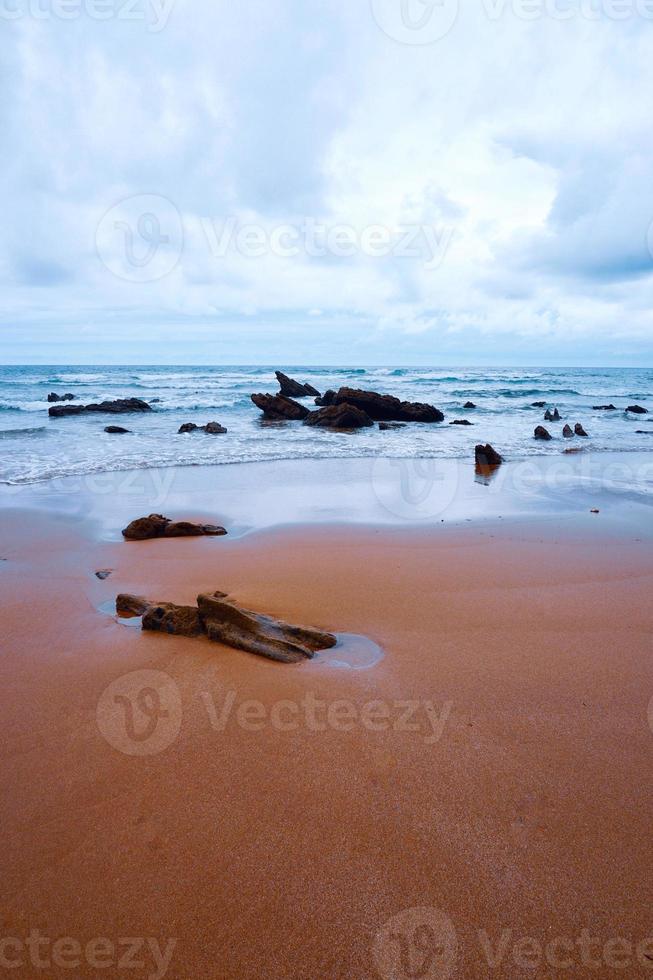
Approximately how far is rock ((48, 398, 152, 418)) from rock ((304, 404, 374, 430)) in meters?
9.40

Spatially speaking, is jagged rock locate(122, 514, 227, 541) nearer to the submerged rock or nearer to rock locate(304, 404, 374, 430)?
the submerged rock

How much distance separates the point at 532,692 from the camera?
309 cm

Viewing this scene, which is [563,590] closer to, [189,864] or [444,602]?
[444,602]

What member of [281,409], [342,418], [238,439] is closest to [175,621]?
[238,439]

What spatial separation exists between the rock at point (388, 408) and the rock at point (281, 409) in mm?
1963

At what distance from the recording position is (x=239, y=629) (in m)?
3.73

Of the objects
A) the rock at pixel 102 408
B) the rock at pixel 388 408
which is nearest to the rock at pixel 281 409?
the rock at pixel 388 408

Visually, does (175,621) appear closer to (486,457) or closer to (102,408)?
(486,457)

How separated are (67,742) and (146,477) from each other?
8.19 m

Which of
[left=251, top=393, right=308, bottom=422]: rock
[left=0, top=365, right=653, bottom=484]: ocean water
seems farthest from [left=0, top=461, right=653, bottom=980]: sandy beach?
[left=251, top=393, right=308, bottom=422]: rock

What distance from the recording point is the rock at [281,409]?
23672 mm

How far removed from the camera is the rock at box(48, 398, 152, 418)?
23.1 m

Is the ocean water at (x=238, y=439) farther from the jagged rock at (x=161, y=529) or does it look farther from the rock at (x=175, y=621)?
the rock at (x=175, y=621)

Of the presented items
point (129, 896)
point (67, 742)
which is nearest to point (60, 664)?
point (67, 742)
